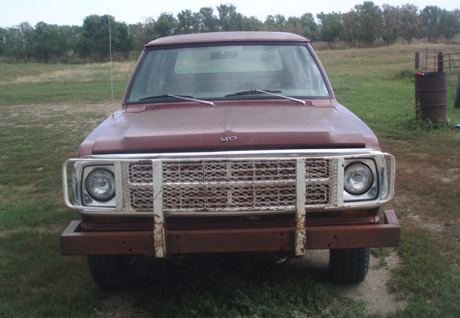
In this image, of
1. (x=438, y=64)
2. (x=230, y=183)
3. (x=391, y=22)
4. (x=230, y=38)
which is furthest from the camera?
(x=391, y=22)

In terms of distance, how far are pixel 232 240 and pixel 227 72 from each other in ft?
6.02

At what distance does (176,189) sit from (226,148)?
376 millimetres

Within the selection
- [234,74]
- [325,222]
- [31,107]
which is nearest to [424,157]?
[234,74]

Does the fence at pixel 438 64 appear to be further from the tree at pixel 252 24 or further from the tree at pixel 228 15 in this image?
the tree at pixel 252 24

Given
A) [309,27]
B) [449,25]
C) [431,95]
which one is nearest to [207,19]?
[309,27]

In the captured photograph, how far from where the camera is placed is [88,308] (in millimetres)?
3545

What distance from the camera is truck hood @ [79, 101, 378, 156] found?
3.01 meters

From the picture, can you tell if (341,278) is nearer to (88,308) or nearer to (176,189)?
(176,189)

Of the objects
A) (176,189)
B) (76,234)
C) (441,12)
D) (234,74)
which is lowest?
(76,234)

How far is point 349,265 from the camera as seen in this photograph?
364cm

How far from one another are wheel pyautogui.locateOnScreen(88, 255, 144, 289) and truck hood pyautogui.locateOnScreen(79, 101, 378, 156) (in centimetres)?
85

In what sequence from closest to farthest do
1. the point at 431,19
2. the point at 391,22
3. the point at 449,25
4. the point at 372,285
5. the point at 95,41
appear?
the point at 372,285, the point at 95,41, the point at 391,22, the point at 449,25, the point at 431,19

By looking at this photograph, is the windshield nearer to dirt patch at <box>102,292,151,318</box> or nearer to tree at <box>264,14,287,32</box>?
dirt patch at <box>102,292,151,318</box>

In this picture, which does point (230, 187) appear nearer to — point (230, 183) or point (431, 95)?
point (230, 183)
